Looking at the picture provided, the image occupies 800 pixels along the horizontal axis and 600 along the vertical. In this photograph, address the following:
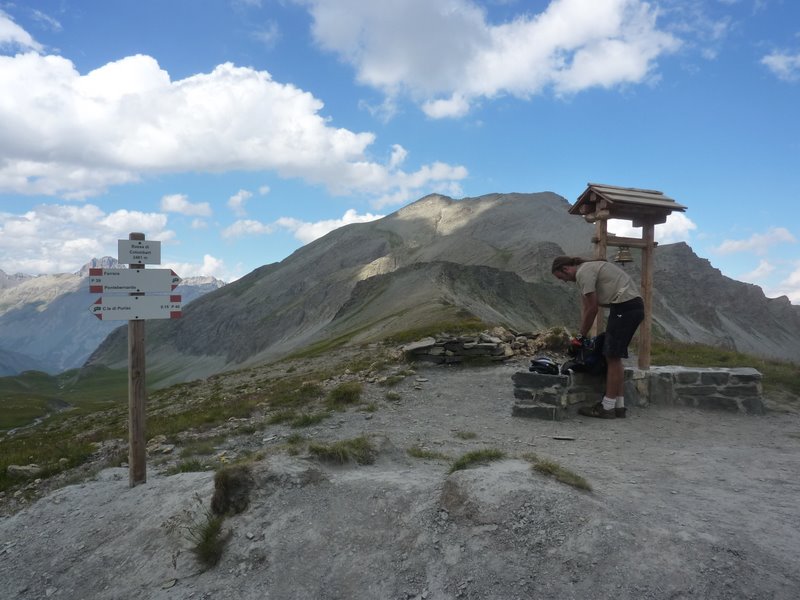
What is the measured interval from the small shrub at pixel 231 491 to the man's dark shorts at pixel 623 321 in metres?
7.66

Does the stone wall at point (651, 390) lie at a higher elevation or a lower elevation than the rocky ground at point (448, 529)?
higher

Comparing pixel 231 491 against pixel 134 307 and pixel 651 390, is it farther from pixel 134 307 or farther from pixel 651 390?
pixel 651 390

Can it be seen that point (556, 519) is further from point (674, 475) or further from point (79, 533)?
point (79, 533)

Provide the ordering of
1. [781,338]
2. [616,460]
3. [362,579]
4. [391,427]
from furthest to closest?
1. [781,338]
2. [391,427]
3. [616,460]
4. [362,579]

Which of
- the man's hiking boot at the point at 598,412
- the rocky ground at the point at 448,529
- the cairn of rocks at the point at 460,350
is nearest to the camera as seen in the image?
the rocky ground at the point at 448,529

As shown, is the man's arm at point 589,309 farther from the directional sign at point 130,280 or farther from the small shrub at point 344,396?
the directional sign at point 130,280

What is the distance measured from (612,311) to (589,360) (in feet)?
4.52

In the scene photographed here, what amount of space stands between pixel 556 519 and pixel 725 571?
1557 millimetres

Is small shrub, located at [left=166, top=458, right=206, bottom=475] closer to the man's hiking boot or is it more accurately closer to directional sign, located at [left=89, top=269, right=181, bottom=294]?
directional sign, located at [left=89, top=269, right=181, bottom=294]

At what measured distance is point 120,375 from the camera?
450ft

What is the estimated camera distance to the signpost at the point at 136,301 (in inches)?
356

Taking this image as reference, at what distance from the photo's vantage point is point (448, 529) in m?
5.83

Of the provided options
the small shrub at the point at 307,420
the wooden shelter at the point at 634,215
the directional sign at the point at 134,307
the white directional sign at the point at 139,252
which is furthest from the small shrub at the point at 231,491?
the wooden shelter at the point at 634,215

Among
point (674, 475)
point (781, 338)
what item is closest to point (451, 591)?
point (674, 475)
